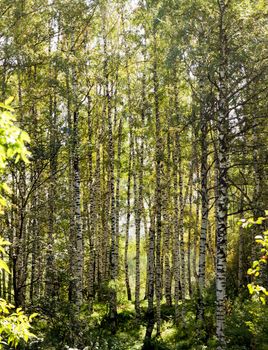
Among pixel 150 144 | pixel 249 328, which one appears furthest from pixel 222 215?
pixel 150 144

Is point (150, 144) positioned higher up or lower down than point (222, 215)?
higher up

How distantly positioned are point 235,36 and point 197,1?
1648 millimetres

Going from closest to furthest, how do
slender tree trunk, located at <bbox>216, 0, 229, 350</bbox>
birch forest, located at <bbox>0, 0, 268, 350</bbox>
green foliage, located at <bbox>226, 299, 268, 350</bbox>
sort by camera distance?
slender tree trunk, located at <bbox>216, 0, 229, 350</bbox>, birch forest, located at <bbox>0, 0, 268, 350</bbox>, green foliage, located at <bbox>226, 299, 268, 350</bbox>

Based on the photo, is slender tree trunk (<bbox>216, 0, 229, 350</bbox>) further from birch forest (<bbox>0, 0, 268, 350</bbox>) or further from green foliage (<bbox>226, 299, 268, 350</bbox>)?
green foliage (<bbox>226, 299, 268, 350</bbox>)

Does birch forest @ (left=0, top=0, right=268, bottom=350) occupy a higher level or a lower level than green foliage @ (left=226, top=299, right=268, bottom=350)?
higher

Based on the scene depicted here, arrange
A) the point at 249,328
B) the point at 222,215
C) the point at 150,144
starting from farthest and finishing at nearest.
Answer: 1. the point at 150,144
2. the point at 249,328
3. the point at 222,215

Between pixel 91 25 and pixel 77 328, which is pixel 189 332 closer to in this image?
pixel 77 328

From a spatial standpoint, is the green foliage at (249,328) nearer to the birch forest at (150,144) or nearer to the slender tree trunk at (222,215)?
the birch forest at (150,144)

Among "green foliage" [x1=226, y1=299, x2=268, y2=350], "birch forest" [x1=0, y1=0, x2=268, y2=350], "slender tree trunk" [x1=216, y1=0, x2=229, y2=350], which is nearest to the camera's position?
"slender tree trunk" [x1=216, y1=0, x2=229, y2=350]

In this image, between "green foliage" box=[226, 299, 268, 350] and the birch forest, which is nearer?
the birch forest

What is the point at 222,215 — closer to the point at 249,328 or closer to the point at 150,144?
the point at 249,328

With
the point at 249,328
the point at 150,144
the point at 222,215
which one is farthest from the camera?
the point at 150,144

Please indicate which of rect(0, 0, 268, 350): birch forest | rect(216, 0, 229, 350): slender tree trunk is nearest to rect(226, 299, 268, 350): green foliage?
rect(0, 0, 268, 350): birch forest

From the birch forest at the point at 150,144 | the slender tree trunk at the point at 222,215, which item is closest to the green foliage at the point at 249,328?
the birch forest at the point at 150,144
